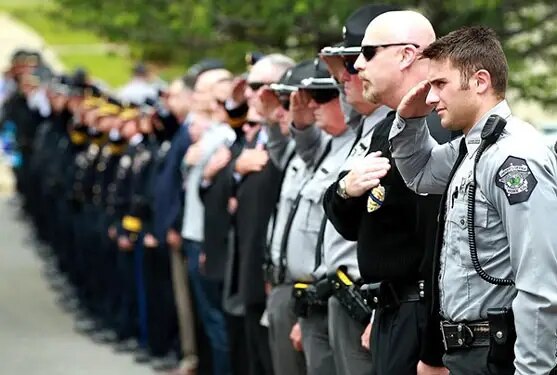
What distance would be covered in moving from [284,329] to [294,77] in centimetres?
131

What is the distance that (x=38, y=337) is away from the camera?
48.1 feet

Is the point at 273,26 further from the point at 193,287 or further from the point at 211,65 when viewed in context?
the point at 193,287

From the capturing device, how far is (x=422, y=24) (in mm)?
6121

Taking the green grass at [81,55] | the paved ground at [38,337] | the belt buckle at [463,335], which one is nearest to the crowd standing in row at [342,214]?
the belt buckle at [463,335]

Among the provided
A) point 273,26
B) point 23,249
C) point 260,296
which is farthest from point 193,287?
point 23,249

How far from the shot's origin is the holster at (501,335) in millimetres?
5012

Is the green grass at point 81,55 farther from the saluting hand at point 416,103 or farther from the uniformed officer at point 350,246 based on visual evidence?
the saluting hand at point 416,103

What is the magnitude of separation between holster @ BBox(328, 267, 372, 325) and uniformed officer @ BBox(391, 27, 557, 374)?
122 centimetres

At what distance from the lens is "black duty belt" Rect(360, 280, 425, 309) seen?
19.6 feet

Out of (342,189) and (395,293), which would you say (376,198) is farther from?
(395,293)

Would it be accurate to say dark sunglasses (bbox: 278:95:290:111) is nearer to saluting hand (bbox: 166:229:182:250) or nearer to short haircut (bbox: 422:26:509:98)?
short haircut (bbox: 422:26:509:98)

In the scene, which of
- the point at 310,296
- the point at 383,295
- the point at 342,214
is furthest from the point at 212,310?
the point at 383,295

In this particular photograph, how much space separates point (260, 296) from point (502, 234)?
156 inches

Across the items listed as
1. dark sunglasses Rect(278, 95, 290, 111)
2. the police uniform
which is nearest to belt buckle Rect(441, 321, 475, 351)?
the police uniform
